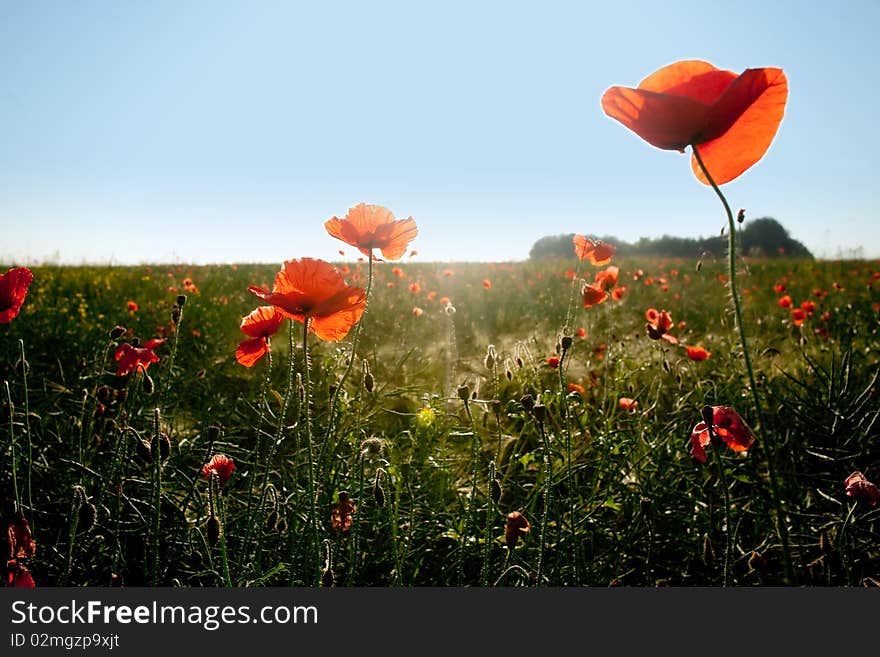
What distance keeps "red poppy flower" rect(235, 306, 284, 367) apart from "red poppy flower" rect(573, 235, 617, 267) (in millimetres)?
1063

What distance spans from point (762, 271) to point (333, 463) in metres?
9.49

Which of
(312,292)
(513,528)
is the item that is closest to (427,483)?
(513,528)

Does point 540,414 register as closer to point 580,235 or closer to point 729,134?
point 729,134

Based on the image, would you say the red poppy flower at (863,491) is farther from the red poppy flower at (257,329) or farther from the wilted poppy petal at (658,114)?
the red poppy flower at (257,329)

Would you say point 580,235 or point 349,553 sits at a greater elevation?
point 580,235

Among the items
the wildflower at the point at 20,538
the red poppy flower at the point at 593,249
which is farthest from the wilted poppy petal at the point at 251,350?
the red poppy flower at the point at 593,249

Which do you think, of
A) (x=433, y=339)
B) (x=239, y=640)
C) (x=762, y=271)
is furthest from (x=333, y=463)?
(x=762, y=271)

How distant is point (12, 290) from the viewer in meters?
1.14

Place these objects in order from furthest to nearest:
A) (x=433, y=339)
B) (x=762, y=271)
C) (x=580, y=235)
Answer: (x=762, y=271) → (x=433, y=339) → (x=580, y=235)

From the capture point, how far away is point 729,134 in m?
0.72

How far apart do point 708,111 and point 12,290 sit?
1.35 m

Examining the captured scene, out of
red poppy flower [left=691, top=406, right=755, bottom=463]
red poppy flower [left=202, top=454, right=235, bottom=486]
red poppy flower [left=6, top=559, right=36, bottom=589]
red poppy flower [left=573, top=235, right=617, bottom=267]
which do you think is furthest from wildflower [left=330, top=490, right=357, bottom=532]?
red poppy flower [left=573, top=235, right=617, bottom=267]

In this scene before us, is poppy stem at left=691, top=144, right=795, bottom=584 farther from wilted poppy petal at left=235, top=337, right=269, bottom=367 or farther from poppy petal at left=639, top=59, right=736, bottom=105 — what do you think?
wilted poppy petal at left=235, top=337, right=269, bottom=367

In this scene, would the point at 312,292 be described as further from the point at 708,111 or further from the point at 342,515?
the point at 708,111
